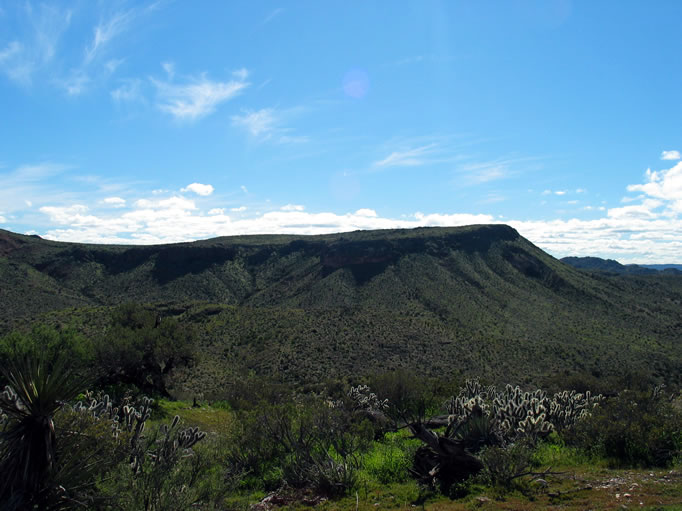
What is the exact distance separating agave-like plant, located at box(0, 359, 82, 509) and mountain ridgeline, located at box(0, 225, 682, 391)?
2786 centimetres

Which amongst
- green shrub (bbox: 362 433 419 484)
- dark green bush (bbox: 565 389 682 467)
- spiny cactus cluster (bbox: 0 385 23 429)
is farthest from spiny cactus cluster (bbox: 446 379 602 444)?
spiny cactus cluster (bbox: 0 385 23 429)

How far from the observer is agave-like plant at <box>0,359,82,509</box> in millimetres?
6195

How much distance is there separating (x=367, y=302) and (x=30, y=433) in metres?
55.3

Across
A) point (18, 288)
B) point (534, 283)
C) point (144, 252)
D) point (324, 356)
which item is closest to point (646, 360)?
point (534, 283)

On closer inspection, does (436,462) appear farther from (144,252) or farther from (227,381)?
(144,252)

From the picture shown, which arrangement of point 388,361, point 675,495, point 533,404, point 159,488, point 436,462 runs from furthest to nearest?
point 388,361, point 533,404, point 436,462, point 675,495, point 159,488

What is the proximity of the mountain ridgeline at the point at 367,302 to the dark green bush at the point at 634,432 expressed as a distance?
2250 centimetres

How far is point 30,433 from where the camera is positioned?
636 cm

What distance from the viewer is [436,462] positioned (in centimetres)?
1092

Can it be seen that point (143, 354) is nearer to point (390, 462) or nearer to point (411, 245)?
point (390, 462)

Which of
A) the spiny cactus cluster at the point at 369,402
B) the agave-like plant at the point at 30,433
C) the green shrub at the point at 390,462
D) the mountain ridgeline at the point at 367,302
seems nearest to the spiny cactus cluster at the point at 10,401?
the agave-like plant at the point at 30,433

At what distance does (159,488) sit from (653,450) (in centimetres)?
1177

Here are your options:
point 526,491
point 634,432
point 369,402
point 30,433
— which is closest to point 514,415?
point 634,432

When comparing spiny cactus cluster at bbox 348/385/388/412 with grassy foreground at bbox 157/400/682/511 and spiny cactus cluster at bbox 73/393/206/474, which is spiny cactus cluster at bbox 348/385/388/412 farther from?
spiny cactus cluster at bbox 73/393/206/474
